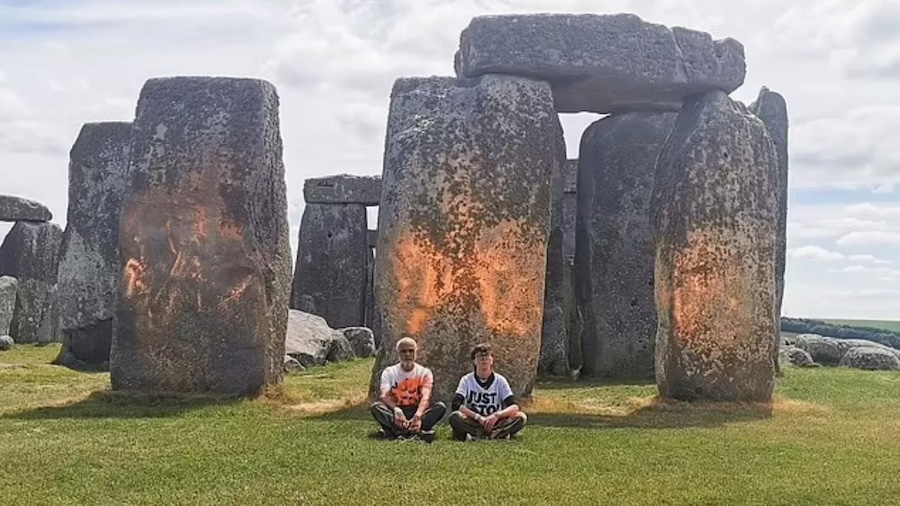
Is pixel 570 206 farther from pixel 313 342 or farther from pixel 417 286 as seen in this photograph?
pixel 417 286

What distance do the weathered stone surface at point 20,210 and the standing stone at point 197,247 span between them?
13132 mm

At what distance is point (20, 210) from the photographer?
2336cm

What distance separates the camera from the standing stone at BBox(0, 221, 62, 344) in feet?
69.6

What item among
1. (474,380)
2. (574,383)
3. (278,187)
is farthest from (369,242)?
(474,380)

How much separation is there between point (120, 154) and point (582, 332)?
266 inches

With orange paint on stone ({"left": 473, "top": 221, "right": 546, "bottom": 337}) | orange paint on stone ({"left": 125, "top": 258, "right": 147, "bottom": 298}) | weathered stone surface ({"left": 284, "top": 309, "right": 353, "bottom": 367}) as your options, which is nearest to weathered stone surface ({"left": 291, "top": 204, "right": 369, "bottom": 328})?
weathered stone surface ({"left": 284, "top": 309, "right": 353, "bottom": 367})

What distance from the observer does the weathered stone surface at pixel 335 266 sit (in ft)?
77.9

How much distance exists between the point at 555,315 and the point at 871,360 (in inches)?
213

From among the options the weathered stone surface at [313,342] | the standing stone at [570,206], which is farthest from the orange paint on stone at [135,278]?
the standing stone at [570,206]

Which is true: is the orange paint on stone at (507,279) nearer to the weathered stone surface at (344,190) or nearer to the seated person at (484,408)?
the seated person at (484,408)

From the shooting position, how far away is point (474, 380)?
8555 mm

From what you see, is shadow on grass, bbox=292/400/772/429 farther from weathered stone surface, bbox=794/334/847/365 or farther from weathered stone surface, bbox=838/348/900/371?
weathered stone surface, bbox=794/334/847/365

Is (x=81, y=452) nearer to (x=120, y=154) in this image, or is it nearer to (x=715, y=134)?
(x=715, y=134)

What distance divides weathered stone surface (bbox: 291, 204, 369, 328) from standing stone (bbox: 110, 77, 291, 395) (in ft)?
40.4
